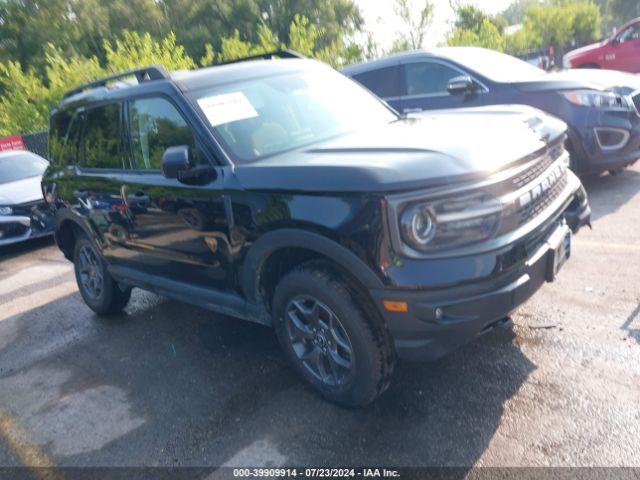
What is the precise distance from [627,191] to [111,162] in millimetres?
5245

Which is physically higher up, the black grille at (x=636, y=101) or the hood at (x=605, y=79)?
the hood at (x=605, y=79)

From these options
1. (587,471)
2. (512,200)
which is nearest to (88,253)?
(512,200)

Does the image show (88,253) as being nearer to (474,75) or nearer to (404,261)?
(404,261)

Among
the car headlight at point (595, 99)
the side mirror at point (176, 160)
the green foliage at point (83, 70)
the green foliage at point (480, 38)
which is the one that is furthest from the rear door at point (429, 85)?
the green foliage at point (83, 70)

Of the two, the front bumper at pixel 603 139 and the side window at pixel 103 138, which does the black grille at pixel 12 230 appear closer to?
the side window at pixel 103 138

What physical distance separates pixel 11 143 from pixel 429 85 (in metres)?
12.3

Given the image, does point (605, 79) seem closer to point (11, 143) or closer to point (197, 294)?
point (197, 294)

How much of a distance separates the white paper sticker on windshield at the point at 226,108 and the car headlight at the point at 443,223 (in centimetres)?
147

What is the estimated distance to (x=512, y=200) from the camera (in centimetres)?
271

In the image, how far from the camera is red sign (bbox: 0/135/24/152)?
14.9m

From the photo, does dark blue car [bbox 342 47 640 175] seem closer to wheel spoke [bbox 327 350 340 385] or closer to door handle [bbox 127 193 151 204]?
door handle [bbox 127 193 151 204]

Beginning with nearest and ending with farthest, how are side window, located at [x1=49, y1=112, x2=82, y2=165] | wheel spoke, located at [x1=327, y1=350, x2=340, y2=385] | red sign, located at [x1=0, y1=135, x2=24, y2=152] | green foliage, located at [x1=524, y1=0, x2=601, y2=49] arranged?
wheel spoke, located at [x1=327, y1=350, x2=340, y2=385] → side window, located at [x1=49, y1=112, x2=82, y2=165] → red sign, located at [x1=0, y1=135, x2=24, y2=152] → green foliage, located at [x1=524, y1=0, x2=601, y2=49]

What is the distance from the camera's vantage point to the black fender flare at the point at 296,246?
8.82 feet

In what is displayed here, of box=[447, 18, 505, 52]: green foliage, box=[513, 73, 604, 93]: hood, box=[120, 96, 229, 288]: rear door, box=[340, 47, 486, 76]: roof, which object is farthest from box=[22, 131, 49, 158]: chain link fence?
box=[513, 73, 604, 93]: hood
